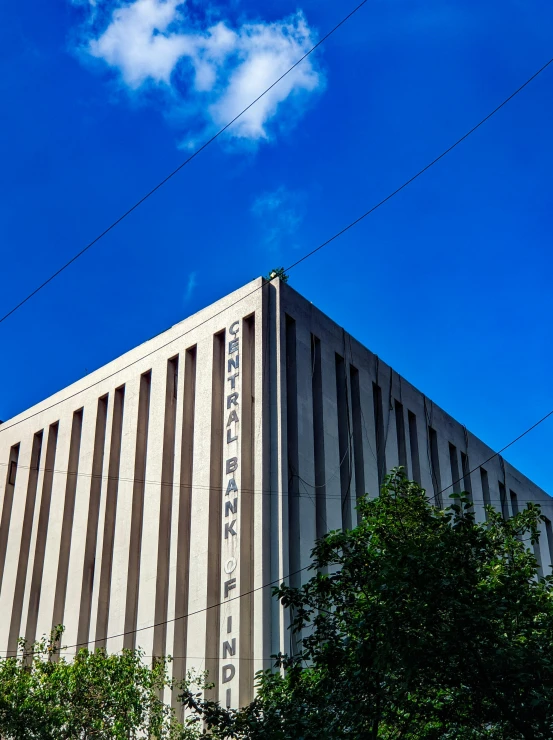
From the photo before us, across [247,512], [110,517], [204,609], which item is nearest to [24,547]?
[110,517]

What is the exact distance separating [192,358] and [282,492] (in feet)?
25.8

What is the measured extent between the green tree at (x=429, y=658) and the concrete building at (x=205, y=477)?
13928mm

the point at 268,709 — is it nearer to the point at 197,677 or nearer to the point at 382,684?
the point at 382,684

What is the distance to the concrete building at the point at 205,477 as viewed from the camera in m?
29.7

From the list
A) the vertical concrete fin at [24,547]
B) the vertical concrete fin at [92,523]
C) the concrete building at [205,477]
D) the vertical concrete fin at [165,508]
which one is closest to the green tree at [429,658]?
the concrete building at [205,477]

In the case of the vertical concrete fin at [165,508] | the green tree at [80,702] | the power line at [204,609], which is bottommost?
the green tree at [80,702]

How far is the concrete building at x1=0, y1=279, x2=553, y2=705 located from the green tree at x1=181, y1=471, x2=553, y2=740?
45.7ft

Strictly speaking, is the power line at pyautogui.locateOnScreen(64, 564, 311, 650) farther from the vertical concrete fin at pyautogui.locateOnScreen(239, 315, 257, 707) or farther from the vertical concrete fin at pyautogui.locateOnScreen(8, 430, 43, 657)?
the vertical concrete fin at pyautogui.locateOnScreen(8, 430, 43, 657)

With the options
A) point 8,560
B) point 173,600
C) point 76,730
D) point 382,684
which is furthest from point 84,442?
point 382,684

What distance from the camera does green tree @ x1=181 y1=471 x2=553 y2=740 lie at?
1277 centimetres

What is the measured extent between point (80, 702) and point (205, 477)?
10.5 m

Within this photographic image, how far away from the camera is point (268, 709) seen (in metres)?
14.7

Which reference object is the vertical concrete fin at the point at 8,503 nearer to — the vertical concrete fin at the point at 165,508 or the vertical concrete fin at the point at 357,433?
the vertical concrete fin at the point at 165,508

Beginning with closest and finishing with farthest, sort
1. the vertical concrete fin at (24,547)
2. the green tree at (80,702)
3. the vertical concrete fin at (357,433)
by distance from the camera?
the green tree at (80,702) → the vertical concrete fin at (357,433) → the vertical concrete fin at (24,547)
